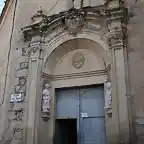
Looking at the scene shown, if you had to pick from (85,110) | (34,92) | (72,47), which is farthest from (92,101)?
(72,47)

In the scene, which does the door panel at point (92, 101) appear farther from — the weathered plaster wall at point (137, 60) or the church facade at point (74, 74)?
the weathered plaster wall at point (137, 60)

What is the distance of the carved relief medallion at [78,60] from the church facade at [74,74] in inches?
0.5

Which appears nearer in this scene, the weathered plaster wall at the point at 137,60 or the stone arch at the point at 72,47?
the weathered plaster wall at the point at 137,60

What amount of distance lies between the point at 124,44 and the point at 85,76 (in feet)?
4.08

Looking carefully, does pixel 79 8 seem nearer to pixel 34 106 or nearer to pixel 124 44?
pixel 124 44

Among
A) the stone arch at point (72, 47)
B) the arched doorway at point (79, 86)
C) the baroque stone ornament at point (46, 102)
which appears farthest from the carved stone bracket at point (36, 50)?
the baroque stone ornament at point (46, 102)

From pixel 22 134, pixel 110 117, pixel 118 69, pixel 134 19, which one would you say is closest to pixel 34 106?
pixel 22 134

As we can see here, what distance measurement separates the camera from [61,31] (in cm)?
600

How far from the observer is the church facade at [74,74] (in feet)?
16.2

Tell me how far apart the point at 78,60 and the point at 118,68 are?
134cm

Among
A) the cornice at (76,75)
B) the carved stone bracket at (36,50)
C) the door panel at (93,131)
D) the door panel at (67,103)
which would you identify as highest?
the carved stone bracket at (36,50)

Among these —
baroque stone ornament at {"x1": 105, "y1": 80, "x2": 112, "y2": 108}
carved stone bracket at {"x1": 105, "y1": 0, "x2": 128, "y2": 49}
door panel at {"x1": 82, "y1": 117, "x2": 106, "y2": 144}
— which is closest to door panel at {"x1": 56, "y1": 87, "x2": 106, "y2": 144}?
door panel at {"x1": 82, "y1": 117, "x2": 106, "y2": 144}

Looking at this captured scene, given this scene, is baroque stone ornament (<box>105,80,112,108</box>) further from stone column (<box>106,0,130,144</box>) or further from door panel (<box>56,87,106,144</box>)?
door panel (<box>56,87,106,144</box>)

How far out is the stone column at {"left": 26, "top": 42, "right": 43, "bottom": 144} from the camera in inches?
211
